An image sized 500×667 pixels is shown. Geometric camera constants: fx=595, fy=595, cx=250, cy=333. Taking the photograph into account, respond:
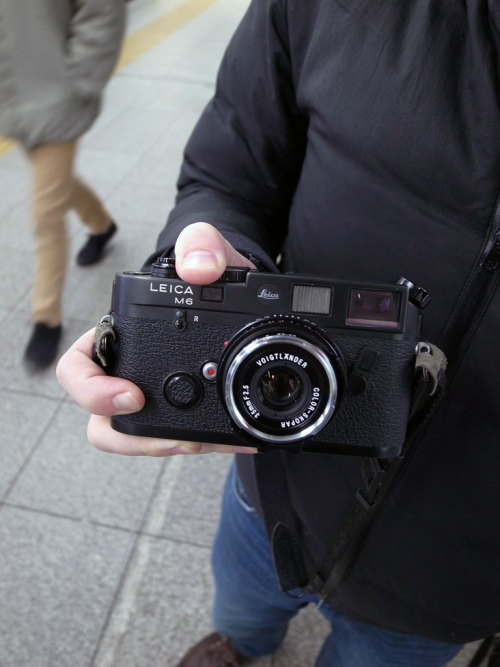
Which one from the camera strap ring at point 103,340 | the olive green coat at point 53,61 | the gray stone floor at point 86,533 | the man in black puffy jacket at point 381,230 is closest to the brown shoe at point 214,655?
the gray stone floor at point 86,533

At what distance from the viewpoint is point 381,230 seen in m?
0.67

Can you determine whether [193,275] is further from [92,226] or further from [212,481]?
[92,226]

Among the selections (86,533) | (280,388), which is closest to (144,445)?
(280,388)

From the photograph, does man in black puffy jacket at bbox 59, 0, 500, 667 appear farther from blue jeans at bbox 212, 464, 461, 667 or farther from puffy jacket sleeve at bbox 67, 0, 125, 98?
puffy jacket sleeve at bbox 67, 0, 125, 98

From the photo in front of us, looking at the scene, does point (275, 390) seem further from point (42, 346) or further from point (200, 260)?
point (42, 346)

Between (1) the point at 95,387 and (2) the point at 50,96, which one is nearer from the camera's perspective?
(1) the point at 95,387

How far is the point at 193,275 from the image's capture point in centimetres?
62

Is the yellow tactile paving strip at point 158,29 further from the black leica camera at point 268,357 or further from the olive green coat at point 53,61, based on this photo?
the black leica camera at point 268,357

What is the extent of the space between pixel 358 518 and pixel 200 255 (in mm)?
372

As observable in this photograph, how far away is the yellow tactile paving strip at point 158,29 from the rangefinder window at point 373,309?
4.32 meters

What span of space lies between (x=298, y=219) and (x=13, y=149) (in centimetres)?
302

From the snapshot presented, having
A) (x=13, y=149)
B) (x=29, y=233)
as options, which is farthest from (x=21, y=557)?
(x=13, y=149)

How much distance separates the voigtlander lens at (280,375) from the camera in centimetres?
64

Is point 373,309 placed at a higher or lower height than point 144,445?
higher
